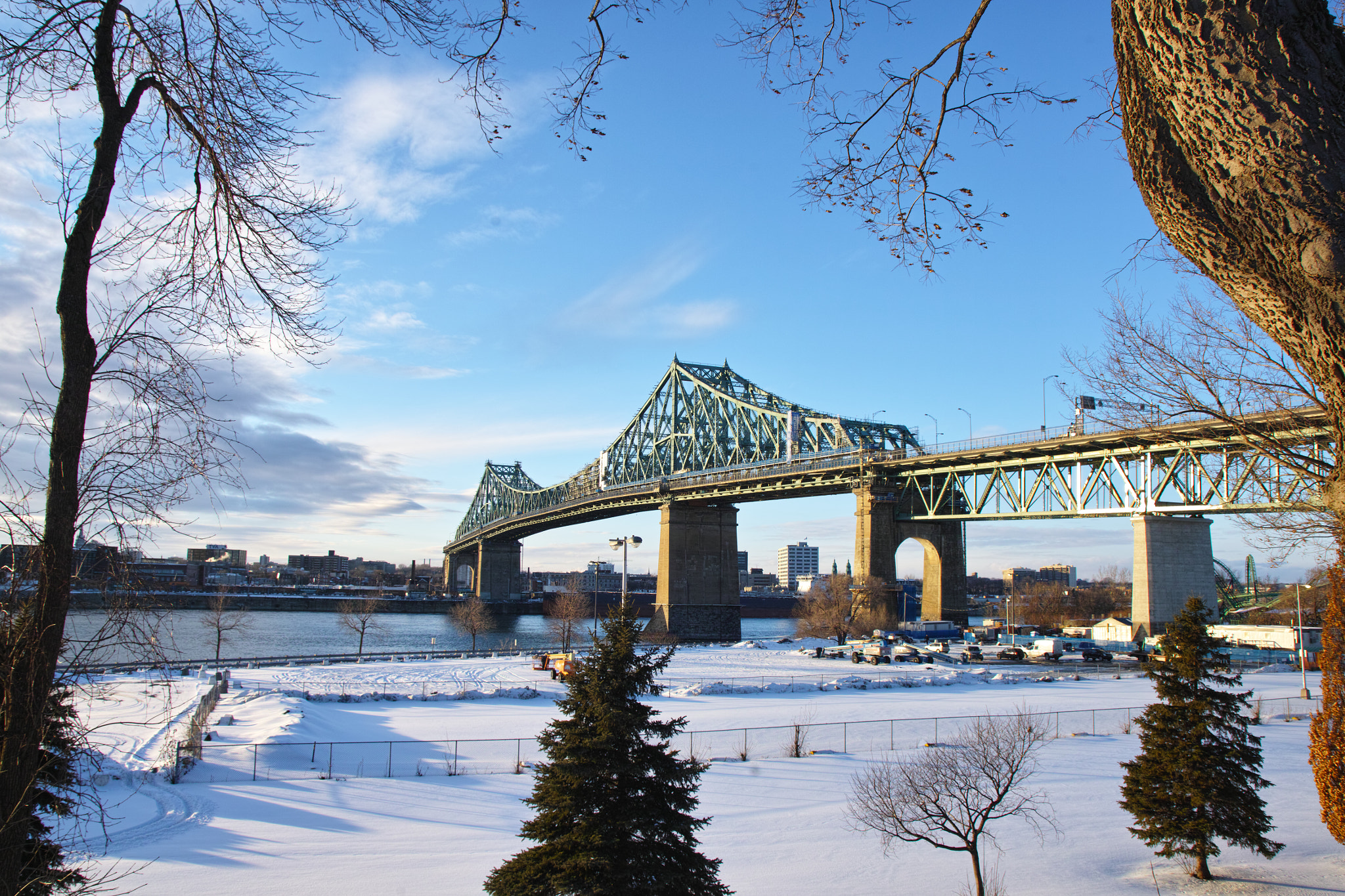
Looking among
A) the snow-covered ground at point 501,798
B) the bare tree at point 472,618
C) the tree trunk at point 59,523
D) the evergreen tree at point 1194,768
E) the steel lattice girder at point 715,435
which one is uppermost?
the steel lattice girder at point 715,435

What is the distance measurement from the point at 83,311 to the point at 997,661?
50251 millimetres

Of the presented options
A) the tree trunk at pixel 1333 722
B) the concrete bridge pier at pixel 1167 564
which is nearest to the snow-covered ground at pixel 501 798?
the tree trunk at pixel 1333 722

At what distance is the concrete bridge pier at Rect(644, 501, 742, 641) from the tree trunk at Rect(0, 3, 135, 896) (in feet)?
228

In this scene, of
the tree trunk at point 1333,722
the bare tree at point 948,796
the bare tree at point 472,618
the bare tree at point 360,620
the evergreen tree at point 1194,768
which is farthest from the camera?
the bare tree at point 472,618

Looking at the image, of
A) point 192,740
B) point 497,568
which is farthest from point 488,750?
point 497,568

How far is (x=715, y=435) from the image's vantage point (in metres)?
90.1

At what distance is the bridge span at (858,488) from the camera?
49719mm

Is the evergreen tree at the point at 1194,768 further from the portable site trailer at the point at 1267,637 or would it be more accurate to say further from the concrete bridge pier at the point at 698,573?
the concrete bridge pier at the point at 698,573

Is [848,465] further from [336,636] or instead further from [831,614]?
[336,636]

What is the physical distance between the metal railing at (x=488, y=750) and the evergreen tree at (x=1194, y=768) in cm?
407

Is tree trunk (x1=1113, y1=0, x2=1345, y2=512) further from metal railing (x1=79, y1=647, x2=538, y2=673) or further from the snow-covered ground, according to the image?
metal railing (x1=79, y1=647, x2=538, y2=673)

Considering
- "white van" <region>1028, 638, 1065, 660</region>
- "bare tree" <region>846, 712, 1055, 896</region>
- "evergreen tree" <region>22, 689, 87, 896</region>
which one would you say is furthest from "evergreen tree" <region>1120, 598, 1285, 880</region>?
"white van" <region>1028, 638, 1065, 660</region>

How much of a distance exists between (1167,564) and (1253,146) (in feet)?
179

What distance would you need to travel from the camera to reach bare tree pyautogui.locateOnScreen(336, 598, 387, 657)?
61625mm
